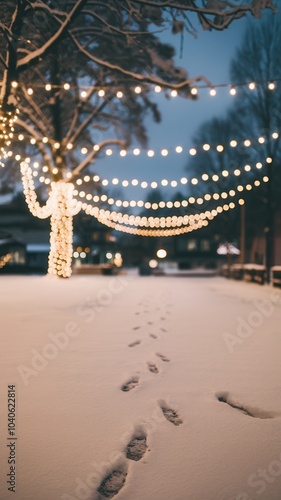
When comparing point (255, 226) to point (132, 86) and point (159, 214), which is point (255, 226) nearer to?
point (132, 86)

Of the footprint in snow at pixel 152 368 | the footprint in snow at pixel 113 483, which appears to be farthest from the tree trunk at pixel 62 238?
the footprint in snow at pixel 113 483

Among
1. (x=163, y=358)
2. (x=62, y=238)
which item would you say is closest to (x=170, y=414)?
(x=163, y=358)

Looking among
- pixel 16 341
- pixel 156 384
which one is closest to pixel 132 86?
pixel 16 341

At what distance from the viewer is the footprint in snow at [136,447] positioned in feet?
9.57

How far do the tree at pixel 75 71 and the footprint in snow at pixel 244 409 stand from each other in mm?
8009

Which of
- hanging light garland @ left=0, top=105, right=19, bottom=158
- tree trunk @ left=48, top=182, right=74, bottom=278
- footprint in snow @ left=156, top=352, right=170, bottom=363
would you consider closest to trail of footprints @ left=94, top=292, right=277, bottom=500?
footprint in snow @ left=156, top=352, right=170, bottom=363

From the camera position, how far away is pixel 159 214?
2682 inches

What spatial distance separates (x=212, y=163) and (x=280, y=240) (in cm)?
859

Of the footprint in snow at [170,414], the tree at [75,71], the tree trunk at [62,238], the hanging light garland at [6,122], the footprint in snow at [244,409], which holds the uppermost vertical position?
the tree at [75,71]

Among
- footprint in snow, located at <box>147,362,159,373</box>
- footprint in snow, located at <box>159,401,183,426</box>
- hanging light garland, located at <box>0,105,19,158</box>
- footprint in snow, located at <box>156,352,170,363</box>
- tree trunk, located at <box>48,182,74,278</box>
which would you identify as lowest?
footprint in snow, located at <box>159,401,183,426</box>

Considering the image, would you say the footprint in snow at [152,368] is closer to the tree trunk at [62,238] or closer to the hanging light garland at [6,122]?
the hanging light garland at [6,122]

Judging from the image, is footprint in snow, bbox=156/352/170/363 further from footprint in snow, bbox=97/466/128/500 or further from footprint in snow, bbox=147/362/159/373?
footprint in snow, bbox=97/466/128/500

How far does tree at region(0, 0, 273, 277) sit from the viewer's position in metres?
9.87

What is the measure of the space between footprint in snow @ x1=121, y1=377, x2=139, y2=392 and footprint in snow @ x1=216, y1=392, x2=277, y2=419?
83cm
